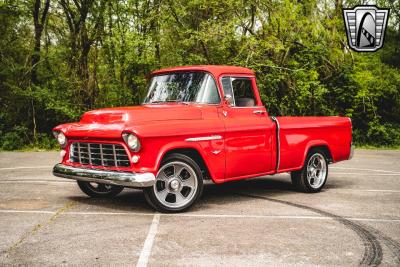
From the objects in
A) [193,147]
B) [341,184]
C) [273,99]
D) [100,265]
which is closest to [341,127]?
[341,184]

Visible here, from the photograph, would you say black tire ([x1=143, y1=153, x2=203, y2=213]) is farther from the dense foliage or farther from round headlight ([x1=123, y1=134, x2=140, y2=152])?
the dense foliage

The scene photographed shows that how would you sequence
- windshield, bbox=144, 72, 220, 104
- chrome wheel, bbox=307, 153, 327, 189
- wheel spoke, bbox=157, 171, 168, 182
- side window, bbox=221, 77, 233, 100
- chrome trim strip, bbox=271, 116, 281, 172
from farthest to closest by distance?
chrome wheel, bbox=307, 153, 327, 189 → chrome trim strip, bbox=271, 116, 281, 172 → side window, bbox=221, 77, 233, 100 → windshield, bbox=144, 72, 220, 104 → wheel spoke, bbox=157, 171, 168, 182

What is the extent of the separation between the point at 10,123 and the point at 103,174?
499 inches

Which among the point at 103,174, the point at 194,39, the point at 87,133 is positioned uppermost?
the point at 194,39

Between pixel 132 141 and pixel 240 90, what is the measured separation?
237 centimetres

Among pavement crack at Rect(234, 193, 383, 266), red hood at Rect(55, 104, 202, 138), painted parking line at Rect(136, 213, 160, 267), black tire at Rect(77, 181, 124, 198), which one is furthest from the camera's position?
black tire at Rect(77, 181, 124, 198)

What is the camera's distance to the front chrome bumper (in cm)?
619

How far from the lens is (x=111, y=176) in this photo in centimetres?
640

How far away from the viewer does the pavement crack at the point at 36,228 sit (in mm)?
4829

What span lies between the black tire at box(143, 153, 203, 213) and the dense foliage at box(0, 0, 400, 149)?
10.3 metres

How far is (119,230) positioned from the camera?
5.67 metres

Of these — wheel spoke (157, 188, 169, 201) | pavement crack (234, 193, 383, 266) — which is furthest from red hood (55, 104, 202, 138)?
pavement crack (234, 193, 383, 266)

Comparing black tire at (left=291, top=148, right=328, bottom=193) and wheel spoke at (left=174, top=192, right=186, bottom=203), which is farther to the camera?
black tire at (left=291, top=148, right=328, bottom=193)

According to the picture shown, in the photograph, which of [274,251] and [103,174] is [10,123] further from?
[274,251]
